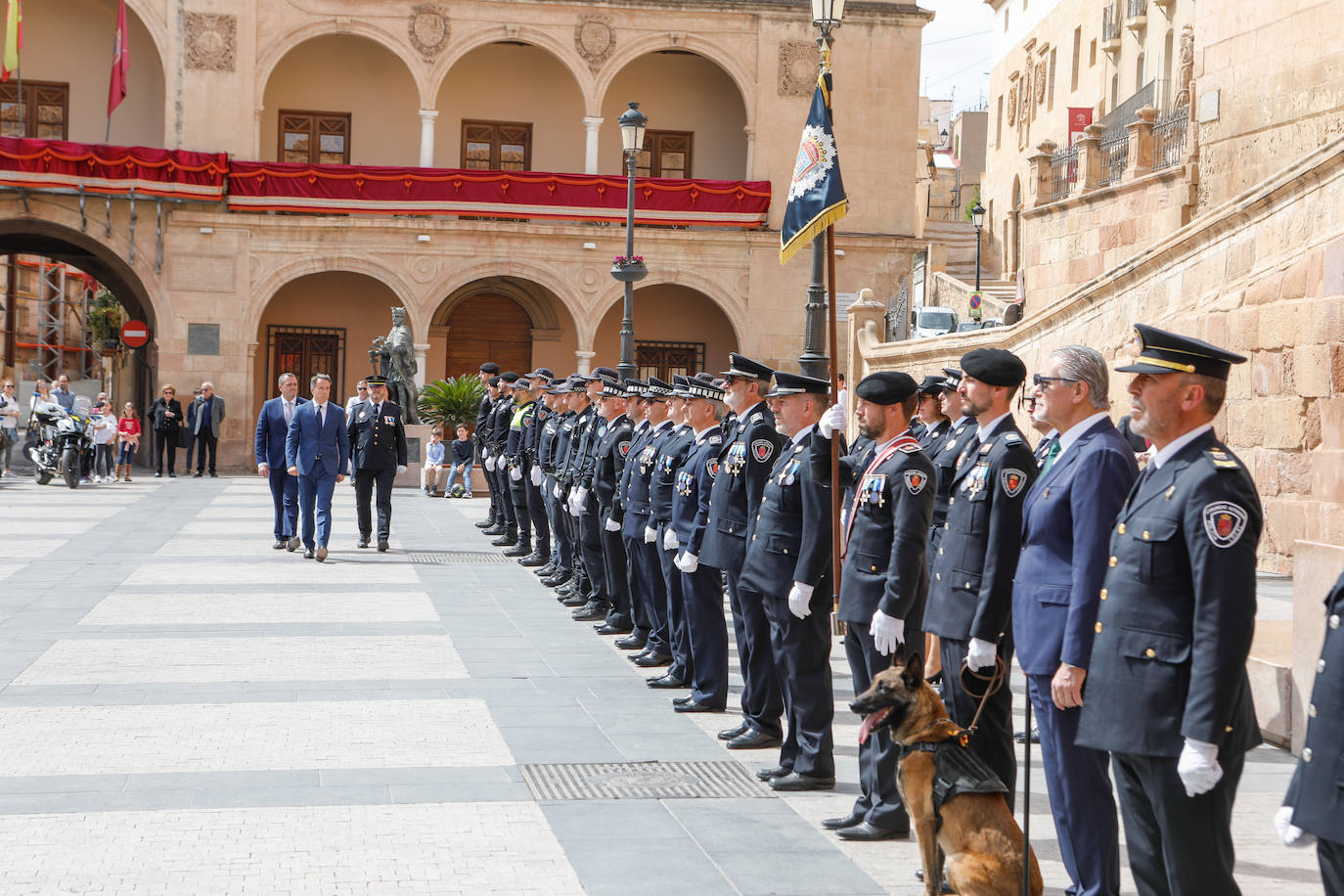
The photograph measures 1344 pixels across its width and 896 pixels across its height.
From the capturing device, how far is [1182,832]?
3.66 metres

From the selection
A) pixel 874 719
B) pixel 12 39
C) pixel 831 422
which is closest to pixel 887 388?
pixel 831 422

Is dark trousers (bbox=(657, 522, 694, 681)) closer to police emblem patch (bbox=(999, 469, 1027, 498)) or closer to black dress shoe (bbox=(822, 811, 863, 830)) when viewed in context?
black dress shoe (bbox=(822, 811, 863, 830))

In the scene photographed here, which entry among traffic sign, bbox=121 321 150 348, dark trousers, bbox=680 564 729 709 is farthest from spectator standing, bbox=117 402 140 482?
dark trousers, bbox=680 564 729 709

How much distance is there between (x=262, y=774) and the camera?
6.04 m

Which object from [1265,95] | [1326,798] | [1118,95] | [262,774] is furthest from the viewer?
[1118,95]

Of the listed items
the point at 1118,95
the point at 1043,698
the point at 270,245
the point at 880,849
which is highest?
the point at 1118,95

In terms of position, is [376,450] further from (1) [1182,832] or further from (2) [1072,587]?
(1) [1182,832]

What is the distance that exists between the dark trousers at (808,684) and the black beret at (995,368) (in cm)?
145

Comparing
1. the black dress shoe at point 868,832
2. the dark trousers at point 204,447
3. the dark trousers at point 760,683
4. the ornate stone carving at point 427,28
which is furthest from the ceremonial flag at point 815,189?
the ornate stone carving at point 427,28

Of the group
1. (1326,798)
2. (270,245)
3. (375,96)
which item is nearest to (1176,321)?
(1326,798)

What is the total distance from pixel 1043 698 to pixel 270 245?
26.2m

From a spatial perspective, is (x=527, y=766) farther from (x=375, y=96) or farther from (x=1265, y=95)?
(x=375, y=96)

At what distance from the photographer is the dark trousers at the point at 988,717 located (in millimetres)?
4992

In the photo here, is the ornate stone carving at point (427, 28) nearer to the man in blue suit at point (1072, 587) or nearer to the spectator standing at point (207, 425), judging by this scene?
the spectator standing at point (207, 425)
